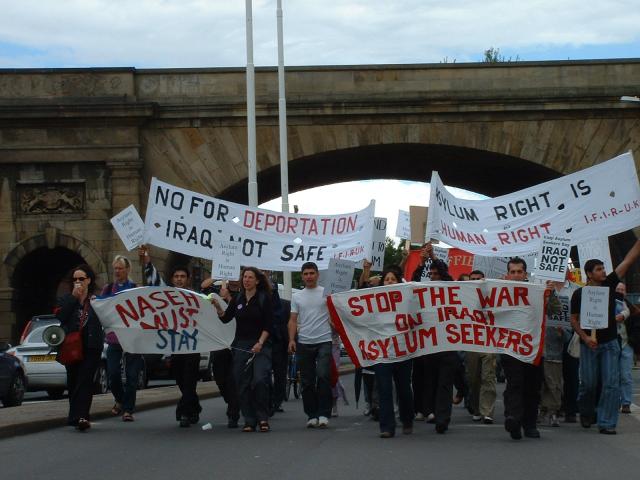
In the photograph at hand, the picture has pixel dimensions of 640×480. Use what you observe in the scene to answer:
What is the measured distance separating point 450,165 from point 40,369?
18185 mm

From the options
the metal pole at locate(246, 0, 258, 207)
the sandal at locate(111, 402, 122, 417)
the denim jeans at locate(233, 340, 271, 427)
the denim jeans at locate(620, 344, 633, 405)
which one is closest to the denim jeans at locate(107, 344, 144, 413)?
the sandal at locate(111, 402, 122, 417)

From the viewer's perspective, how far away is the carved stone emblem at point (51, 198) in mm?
37344

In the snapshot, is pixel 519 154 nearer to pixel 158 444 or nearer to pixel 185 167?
pixel 185 167

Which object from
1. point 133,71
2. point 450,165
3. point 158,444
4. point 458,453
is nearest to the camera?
point 458,453

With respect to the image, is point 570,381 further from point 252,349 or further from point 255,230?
point 255,230

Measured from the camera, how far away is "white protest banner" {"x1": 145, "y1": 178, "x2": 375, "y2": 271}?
18188 millimetres

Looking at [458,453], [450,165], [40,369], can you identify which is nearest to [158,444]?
[458,453]

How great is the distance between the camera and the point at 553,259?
1444 centimetres

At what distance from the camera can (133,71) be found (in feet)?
120

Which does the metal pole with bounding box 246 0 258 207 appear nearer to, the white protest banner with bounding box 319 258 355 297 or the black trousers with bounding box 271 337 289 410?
the black trousers with bounding box 271 337 289 410

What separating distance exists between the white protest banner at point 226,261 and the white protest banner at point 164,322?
822 mm

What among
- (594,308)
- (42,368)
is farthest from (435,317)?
(42,368)

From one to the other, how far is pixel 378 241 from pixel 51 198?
60.3 feet

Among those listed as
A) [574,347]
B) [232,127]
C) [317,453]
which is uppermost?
[232,127]
